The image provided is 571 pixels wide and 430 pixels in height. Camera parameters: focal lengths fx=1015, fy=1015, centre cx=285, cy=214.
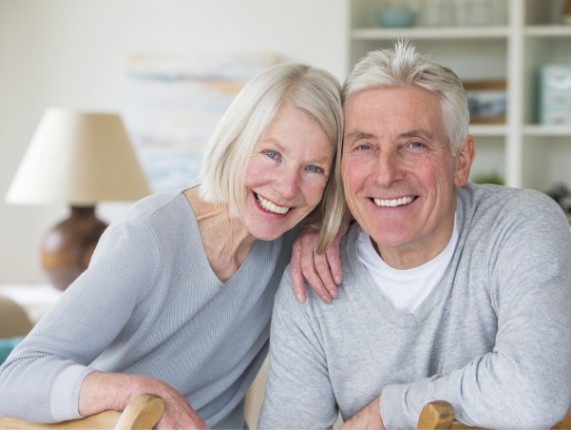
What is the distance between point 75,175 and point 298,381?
2.14 m

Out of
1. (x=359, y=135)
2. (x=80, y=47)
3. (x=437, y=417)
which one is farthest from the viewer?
(x=80, y=47)

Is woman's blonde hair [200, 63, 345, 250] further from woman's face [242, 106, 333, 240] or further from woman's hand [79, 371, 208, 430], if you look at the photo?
woman's hand [79, 371, 208, 430]

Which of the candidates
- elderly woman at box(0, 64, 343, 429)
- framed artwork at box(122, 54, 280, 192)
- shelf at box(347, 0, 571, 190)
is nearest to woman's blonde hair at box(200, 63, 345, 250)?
elderly woman at box(0, 64, 343, 429)

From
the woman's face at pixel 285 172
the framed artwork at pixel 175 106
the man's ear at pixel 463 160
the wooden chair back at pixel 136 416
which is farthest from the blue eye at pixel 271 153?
the framed artwork at pixel 175 106

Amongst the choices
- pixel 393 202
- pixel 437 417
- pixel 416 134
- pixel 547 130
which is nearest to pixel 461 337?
pixel 393 202

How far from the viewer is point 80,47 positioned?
500 centimetres

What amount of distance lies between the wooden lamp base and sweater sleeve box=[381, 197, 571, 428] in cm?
235

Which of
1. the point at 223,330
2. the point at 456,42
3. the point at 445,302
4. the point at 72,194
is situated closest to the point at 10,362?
the point at 223,330

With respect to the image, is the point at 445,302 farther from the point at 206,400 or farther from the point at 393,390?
the point at 206,400

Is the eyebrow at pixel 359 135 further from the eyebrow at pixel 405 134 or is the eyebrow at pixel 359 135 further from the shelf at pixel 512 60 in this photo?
the shelf at pixel 512 60

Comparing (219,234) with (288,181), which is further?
(219,234)

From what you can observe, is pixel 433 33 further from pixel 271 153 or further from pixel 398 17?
pixel 271 153

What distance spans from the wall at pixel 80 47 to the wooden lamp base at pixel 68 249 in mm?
979

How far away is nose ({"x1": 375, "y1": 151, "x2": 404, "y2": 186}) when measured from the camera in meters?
1.84
